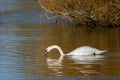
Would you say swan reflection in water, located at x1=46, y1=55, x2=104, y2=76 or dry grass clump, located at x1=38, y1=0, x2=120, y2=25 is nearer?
swan reflection in water, located at x1=46, y1=55, x2=104, y2=76

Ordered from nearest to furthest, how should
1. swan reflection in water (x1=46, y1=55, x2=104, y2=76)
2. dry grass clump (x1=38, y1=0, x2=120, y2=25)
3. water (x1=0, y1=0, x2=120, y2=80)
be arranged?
water (x1=0, y1=0, x2=120, y2=80)
swan reflection in water (x1=46, y1=55, x2=104, y2=76)
dry grass clump (x1=38, y1=0, x2=120, y2=25)

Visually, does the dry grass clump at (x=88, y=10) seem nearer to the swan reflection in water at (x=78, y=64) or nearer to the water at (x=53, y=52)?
the water at (x=53, y=52)

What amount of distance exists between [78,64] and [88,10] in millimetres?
12714

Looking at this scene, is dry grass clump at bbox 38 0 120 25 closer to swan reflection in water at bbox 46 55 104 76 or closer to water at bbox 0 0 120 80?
water at bbox 0 0 120 80

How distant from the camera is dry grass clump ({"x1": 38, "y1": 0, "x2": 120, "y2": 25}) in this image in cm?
3053

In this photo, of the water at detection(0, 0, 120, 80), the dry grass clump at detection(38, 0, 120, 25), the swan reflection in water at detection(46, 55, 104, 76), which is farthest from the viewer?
the dry grass clump at detection(38, 0, 120, 25)

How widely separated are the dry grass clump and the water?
1.59ft

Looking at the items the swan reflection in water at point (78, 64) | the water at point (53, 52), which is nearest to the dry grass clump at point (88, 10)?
the water at point (53, 52)

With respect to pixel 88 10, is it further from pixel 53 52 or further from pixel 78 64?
pixel 78 64

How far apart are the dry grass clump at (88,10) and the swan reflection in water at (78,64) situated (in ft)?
33.3

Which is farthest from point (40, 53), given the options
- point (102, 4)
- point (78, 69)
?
point (102, 4)

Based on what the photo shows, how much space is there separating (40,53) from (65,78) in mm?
6059

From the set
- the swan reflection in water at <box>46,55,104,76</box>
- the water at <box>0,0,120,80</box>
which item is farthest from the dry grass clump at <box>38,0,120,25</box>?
the swan reflection in water at <box>46,55,104,76</box>

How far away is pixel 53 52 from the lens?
2231 cm
